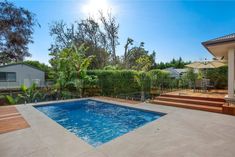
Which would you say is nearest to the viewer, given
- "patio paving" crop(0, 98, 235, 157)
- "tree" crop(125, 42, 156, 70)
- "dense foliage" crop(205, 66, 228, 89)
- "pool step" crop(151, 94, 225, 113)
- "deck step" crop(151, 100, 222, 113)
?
"patio paving" crop(0, 98, 235, 157)

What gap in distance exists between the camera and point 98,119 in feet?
28.4

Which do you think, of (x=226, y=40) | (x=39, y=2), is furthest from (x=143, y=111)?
(x=39, y=2)

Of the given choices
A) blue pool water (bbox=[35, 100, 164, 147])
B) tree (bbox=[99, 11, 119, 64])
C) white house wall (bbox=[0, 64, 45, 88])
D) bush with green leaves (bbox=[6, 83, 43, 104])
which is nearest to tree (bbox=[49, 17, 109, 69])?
tree (bbox=[99, 11, 119, 64])

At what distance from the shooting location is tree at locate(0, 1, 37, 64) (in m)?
5.22

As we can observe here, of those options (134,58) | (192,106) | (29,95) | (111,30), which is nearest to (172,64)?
(134,58)

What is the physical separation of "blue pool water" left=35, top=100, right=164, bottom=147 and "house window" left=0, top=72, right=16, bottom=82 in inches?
716

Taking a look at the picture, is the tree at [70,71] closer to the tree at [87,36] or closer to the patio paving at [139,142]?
the patio paving at [139,142]

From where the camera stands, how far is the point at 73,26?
26359mm

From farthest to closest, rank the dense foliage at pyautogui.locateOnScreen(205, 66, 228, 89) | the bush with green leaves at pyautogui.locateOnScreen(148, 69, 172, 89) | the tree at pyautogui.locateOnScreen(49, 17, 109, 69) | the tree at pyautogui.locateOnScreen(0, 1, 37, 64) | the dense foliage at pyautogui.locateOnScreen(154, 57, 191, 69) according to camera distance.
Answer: the dense foliage at pyautogui.locateOnScreen(154, 57, 191, 69)
the tree at pyautogui.locateOnScreen(49, 17, 109, 69)
the bush with green leaves at pyautogui.locateOnScreen(148, 69, 172, 89)
the dense foliage at pyautogui.locateOnScreen(205, 66, 228, 89)
the tree at pyautogui.locateOnScreen(0, 1, 37, 64)

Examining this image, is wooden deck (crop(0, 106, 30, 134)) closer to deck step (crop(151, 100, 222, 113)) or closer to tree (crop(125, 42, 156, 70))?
deck step (crop(151, 100, 222, 113))

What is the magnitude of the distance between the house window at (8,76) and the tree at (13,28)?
70.1 feet

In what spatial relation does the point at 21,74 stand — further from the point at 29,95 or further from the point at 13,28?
the point at 13,28

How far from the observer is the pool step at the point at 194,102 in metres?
8.72

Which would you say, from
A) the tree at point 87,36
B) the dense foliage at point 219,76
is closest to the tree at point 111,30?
the tree at point 87,36
